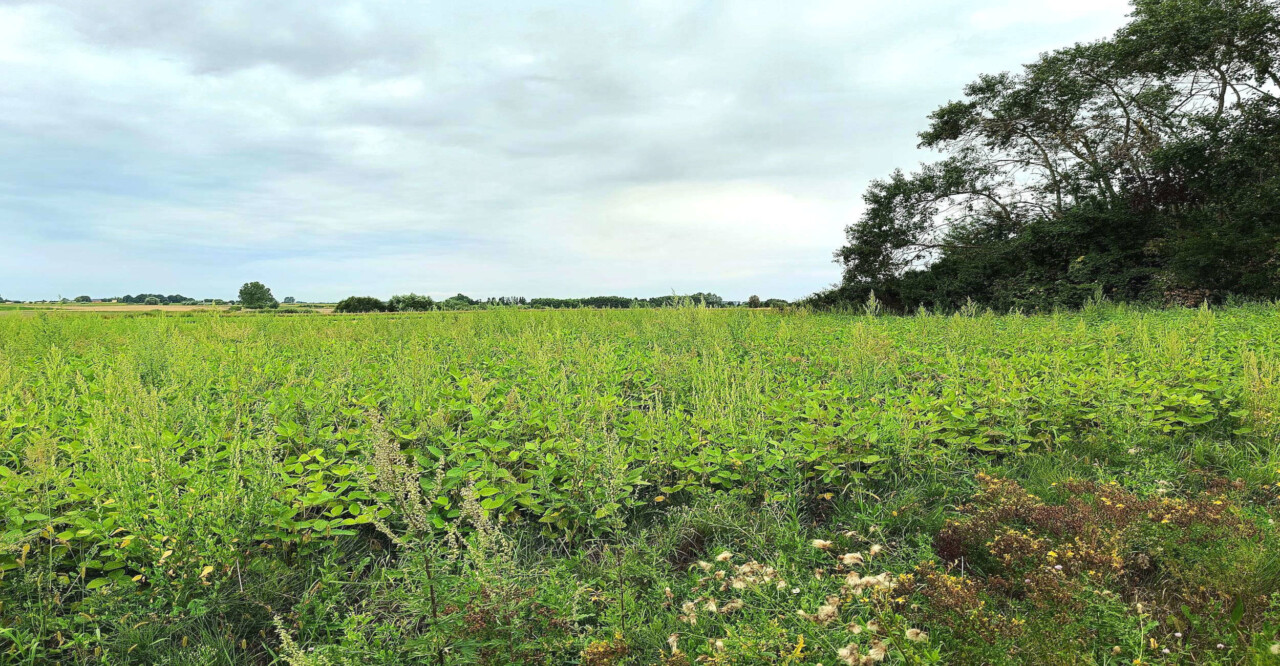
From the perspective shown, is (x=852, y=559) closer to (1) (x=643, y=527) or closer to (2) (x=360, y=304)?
(1) (x=643, y=527)

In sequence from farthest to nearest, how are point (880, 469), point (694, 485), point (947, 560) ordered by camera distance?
Answer: point (880, 469), point (694, 485), point (947, 560)

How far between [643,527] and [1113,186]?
83.4 feet

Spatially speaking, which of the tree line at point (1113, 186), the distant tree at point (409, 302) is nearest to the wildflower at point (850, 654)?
the tree line at point (1113, 186)

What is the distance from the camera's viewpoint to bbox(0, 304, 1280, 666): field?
205 cm

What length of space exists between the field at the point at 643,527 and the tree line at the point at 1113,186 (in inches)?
462

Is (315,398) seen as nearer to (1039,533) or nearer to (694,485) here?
(694,485)

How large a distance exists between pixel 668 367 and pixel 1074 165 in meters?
24.4

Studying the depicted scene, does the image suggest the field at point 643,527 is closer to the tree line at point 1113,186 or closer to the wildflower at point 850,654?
the wildflower at point 850,654

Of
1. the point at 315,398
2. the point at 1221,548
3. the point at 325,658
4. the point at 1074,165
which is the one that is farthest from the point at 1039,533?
the point at 1074,165

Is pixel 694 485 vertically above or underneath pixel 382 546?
above

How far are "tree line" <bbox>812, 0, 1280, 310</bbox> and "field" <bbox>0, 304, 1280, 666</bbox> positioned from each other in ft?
38.5

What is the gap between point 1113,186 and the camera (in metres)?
20.8

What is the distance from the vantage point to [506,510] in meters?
3.04

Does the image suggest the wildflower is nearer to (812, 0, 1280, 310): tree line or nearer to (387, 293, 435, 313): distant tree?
(812, 0, 1280, 310): tree line
